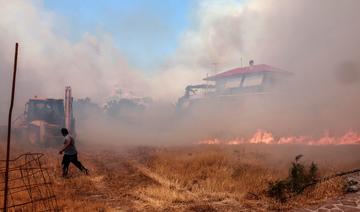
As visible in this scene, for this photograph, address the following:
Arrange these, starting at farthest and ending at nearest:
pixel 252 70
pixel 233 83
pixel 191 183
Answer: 1. pixel 233 83
2. pixel 252 70
3. pixel 191 183

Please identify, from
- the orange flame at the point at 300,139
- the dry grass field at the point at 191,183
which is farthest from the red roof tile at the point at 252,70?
the dry grass field at the point at 191,183

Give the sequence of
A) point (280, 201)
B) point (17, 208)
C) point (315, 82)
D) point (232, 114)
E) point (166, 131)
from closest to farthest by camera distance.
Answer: point (17, 208) → point (280, 201) → point (315, 82) → point (232, 114) → point (166, 131)

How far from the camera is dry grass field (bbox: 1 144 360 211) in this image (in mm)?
8508

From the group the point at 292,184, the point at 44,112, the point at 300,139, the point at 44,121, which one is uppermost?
the point at 44,112

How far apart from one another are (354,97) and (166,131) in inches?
771

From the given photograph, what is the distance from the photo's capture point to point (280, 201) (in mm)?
8727

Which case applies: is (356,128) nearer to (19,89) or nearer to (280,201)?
(280,201)

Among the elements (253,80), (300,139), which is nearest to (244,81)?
(253,80)

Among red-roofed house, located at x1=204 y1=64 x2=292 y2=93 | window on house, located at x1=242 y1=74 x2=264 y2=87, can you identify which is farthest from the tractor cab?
window on house, located at x1=242 y1=74 x2=264 y2=87

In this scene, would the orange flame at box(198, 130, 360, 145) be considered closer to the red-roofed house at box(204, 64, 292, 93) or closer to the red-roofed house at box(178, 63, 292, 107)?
the red-roofed house at box(178, 63, 292, 107)

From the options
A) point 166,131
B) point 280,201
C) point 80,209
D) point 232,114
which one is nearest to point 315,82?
point 232,114

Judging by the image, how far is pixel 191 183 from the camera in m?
10.4

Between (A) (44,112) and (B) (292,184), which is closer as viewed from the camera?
(B) (292,184)

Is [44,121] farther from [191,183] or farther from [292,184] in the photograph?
[292,184]
